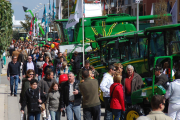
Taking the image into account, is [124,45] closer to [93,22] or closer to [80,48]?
[80,48]

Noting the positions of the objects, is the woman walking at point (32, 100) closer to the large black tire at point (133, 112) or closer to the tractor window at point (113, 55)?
the large black tire at point (133, 112)

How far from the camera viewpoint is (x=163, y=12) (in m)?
32.7

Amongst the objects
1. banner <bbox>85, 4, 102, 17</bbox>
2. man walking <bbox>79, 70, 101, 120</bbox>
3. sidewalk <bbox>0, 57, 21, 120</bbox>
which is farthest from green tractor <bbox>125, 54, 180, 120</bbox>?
A: banner <bbox>85, 4, 102, 17</bbox>

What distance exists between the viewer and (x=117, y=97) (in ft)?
26.9

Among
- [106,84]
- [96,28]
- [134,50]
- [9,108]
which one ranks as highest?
[96,28]

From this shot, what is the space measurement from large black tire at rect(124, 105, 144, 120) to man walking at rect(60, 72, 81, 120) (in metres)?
1.21

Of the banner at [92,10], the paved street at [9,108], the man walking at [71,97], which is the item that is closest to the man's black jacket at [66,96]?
the man walking at [71,97]

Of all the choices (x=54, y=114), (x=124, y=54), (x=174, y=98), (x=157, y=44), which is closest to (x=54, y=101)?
(x=54, y=114)

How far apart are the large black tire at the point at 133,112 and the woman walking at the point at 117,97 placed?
510mm

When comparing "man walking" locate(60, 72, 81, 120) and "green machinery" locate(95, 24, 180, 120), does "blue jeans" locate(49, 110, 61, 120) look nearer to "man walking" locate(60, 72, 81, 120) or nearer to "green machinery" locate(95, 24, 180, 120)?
"man walking" locate(60, 72, 81, 120)

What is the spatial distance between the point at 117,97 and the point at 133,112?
0.81m

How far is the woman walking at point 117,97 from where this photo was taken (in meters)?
8.15

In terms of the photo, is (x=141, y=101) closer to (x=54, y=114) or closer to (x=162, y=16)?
(x=54, y=114)

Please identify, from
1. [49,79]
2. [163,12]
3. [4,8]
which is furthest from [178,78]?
[163,12]
